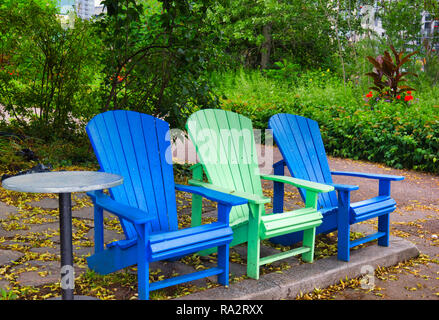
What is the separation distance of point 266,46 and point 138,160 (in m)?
12.0

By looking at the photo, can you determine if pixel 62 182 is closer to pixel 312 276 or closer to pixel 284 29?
pixel 312 276

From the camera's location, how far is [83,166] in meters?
5.14

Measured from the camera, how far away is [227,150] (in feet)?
9.84

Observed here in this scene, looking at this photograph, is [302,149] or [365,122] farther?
[365,122]

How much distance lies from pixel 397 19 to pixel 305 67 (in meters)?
3.94

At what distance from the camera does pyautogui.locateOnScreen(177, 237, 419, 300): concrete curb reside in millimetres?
2305

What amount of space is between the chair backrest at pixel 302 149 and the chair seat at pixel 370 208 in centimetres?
31

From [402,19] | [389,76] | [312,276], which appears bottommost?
[312,276]

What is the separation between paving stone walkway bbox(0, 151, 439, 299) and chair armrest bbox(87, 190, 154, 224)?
0.48 metres

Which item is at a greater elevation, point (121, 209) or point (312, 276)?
point (121, 209)

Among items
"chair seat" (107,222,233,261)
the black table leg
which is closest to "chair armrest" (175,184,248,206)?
"chair seat" (107,222,233,261)

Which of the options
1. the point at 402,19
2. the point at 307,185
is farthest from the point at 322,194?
the point at 402,19

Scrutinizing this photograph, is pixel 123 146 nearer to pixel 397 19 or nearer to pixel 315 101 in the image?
pixel 315 101

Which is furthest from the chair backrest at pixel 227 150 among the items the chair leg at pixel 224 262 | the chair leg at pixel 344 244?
the chair leg at pixel 344 244
